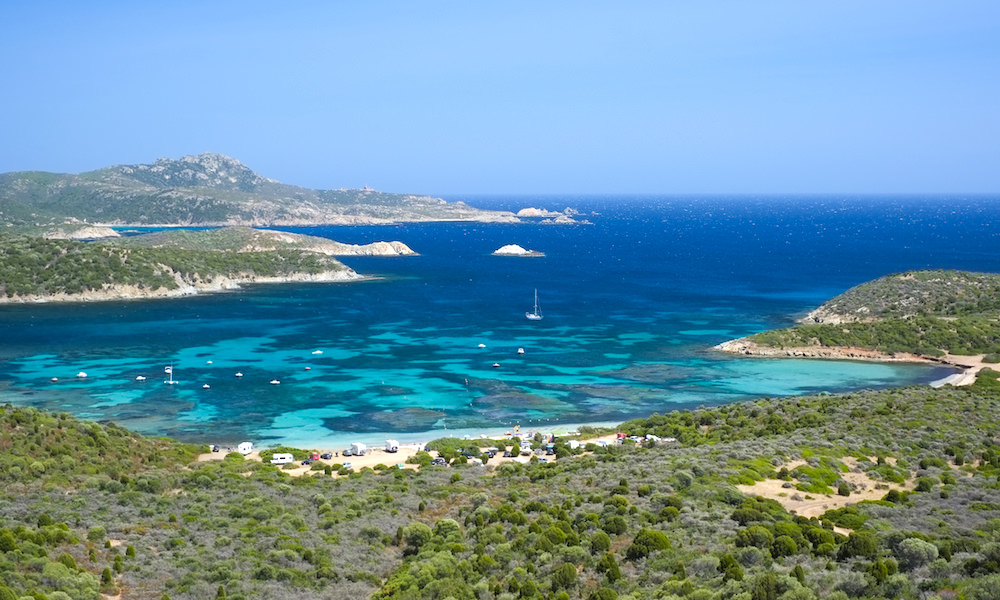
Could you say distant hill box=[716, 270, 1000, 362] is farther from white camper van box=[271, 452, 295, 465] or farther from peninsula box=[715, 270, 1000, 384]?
white camper van box=[271, 452, 295, 465]

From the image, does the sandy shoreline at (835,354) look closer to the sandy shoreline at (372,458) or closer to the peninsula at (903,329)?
the peninsula at (903,329)

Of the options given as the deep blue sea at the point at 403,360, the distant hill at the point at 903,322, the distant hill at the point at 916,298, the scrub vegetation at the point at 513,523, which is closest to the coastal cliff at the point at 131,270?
the deep blue sea at the point at 403,360

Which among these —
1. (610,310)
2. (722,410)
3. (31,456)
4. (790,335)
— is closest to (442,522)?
(31,456)

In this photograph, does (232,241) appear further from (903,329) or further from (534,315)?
(903,329)

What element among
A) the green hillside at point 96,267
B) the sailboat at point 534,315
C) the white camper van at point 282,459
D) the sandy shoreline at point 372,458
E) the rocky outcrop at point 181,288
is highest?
the green hillside at point 96,267

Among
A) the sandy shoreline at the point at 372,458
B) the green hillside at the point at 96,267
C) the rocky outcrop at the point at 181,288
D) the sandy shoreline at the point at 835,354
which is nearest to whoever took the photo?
the sandy shoreline at the point at 372,458

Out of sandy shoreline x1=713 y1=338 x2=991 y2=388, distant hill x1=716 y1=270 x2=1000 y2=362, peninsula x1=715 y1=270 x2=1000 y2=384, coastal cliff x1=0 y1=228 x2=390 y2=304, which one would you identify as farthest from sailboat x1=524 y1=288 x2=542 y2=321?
coastal cliff x1=0 y1=228 x2=390 y2=304

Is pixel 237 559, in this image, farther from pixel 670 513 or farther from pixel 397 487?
pixel 670 513

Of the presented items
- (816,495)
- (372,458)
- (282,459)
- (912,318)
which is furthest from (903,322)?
(282,459)

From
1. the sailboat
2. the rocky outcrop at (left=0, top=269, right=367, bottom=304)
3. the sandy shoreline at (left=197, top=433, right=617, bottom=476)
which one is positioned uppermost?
the rocky outcrop at (left=0, top=269, right=367, bottom=304)
